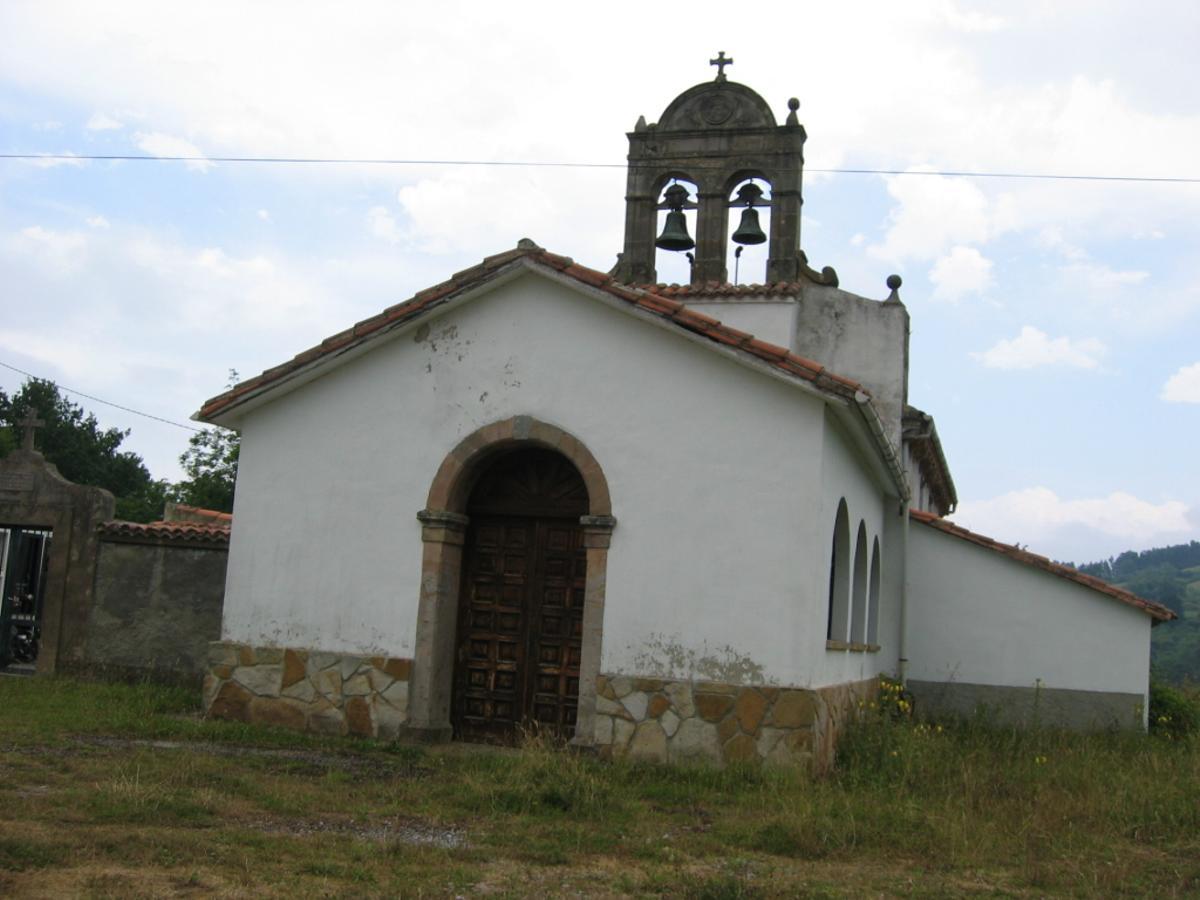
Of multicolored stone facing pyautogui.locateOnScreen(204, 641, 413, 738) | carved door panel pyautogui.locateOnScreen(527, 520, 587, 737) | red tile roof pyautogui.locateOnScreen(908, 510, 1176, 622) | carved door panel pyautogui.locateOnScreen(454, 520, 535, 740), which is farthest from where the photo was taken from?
red tile roof pyautogui.locateOnScreen(908, 510, 1176, 622)

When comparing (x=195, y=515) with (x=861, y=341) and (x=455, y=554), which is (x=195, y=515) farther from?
(x=861, y=341)

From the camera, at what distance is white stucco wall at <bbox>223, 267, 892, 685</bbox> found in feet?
31.3

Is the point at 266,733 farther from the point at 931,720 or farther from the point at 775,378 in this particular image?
the point at 931,720

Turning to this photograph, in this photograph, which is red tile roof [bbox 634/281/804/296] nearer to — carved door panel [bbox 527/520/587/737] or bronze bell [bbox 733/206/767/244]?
bronze bell [bbox 733/206/767/244]

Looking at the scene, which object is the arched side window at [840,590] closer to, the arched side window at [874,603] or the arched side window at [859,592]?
the arched side window at [859,592]

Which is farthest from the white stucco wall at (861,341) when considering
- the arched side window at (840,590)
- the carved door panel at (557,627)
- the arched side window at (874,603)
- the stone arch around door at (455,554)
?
the stone arch around door at (455,554)

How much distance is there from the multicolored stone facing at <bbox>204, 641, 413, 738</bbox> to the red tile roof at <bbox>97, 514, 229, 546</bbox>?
300 cm

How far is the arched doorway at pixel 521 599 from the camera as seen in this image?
10586 mm

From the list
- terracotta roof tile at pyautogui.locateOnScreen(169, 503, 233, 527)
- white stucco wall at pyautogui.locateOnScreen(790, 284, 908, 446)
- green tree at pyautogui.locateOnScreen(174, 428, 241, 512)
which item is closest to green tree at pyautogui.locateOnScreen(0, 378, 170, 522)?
green tree at pyautogui.locateOnScreen(174, 428, 241, 512)

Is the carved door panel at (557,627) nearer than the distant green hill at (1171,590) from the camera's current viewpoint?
Yes

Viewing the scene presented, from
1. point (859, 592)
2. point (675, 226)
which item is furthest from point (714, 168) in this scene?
point (859, 592)

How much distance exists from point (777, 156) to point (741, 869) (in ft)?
31.4

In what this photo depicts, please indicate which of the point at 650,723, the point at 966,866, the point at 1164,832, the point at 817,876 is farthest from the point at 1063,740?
the point at 817,876

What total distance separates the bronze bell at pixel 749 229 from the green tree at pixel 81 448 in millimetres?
34294
